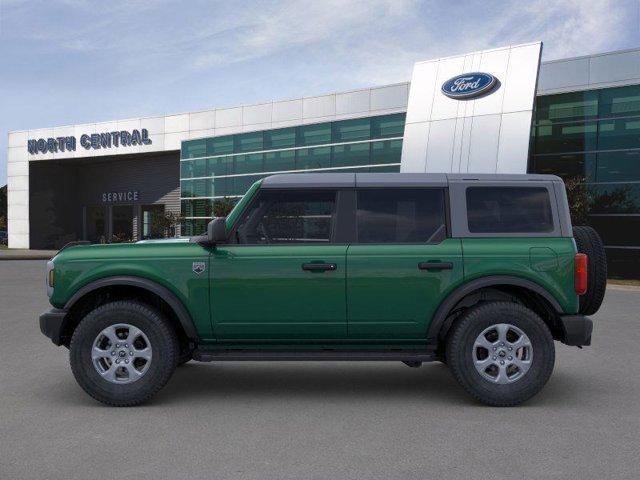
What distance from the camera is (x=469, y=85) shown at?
25.0 meters

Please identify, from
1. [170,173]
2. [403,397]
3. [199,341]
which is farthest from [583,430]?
[170,173]

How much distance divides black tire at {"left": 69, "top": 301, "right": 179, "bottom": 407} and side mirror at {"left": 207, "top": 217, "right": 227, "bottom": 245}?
31.6 inches

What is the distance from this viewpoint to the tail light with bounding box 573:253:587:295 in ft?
17.9

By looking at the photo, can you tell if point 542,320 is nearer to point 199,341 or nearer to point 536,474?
point 536,474

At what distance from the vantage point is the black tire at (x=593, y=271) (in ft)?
18.5

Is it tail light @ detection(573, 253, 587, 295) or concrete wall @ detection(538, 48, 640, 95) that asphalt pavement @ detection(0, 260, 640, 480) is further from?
concrete wall @ detection(538, 48, 640, 95)

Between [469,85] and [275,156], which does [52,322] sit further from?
[275,156]

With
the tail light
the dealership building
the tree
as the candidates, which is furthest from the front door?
the tree

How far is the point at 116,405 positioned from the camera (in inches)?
214

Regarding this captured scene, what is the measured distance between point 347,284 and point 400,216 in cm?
73

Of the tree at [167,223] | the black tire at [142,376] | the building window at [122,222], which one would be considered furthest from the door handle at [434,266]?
the building window at [122,222]

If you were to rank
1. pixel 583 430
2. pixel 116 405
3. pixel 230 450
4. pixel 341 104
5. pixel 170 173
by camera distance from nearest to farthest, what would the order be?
pixel 230 450, pixel 583 430, pixel 116 405, pixel 341 104, pixel 170 173

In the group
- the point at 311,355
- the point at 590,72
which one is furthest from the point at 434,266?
the point at 590,72

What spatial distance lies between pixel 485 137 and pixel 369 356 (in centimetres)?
2056
